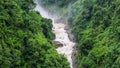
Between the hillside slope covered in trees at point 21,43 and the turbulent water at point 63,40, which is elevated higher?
the turbulent water at point 63,40

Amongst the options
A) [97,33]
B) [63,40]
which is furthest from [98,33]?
[63,40]

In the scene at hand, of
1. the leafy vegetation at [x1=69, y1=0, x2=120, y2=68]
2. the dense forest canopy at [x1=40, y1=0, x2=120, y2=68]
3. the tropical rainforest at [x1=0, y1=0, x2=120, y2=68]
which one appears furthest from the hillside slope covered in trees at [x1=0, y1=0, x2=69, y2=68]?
the dense forest canopy at [x1=40, y1=0, x2=120, y2=68]

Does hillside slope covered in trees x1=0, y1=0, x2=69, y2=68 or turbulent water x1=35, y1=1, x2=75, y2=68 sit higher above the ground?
turbulent water x1=35, y1=1, x2=75, y2=68

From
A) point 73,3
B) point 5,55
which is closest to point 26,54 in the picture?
point 5,55

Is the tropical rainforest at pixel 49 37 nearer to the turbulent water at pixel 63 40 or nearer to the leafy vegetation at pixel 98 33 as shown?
the leafy vegetation at pixel 98 33

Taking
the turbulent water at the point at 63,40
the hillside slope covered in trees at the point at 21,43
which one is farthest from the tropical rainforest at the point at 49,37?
the turbulent water at the point at 63,40

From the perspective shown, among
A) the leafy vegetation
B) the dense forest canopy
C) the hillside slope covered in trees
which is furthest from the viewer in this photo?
the dense forest canopy

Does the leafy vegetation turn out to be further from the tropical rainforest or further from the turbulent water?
the turbulent water
